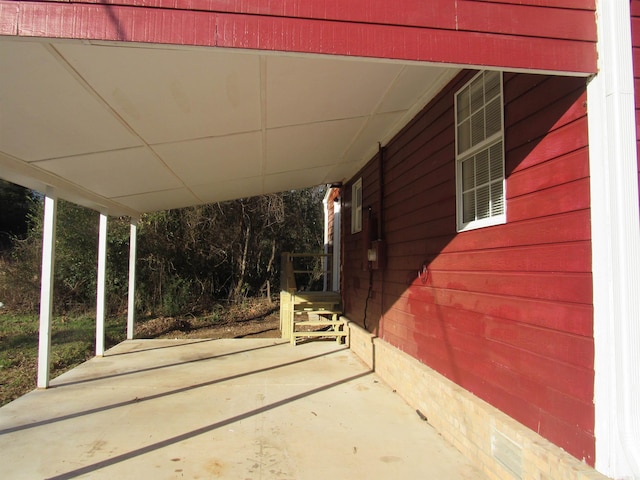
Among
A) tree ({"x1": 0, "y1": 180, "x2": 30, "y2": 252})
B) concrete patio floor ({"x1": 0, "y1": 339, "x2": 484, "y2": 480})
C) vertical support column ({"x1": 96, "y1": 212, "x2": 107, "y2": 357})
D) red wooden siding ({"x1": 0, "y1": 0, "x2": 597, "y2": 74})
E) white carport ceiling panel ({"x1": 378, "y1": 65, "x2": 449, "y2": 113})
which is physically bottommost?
concrete patio floor ({"x1": 0, "y1": 339, "x2": 484, "y2": 480})

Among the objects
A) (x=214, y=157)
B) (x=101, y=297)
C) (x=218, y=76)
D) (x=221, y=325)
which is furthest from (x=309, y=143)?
(x=221, y=325)

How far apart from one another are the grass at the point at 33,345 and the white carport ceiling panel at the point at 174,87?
3699mm

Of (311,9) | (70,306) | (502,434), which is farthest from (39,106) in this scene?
(70,306)

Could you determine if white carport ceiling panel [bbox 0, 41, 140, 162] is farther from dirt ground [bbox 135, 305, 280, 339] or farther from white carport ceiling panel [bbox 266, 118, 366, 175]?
dirt ground [bbox 135, 305, 280, 339]

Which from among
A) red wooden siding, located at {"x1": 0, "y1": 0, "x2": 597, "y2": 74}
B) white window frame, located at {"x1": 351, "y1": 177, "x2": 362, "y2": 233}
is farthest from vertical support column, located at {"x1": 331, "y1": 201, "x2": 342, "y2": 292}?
red wooden siding, located at {"x1": 0, "y1": 0, "x2": 597, "y2": 74}

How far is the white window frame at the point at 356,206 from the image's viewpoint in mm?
7444

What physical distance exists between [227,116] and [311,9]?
178 cm

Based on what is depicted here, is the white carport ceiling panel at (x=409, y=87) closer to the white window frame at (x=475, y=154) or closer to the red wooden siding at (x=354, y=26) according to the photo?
the white window frame at (x=475, y=154)

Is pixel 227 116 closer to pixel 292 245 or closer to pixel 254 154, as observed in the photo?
pixel 254 154

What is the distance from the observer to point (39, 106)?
2.97 metres

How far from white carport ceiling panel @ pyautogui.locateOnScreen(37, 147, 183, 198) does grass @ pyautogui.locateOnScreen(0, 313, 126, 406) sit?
8.54 ft

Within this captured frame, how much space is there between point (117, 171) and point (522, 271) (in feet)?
13.7

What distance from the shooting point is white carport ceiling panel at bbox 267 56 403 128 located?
3.04 meters

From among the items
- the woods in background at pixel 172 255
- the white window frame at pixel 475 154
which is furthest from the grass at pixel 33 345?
the white window frame at pixel 475 154
